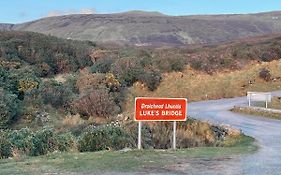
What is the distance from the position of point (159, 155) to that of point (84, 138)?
9.74 ft

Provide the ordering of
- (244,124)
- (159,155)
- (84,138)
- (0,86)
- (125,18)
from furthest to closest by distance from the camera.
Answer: (125,18) → (0,86) → (244,124) → (84,138) → (159,155)

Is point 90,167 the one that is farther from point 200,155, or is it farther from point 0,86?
point 0,86

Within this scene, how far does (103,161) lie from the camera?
36.4 feet

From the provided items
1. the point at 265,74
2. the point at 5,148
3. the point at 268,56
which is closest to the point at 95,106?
the point at 5,148

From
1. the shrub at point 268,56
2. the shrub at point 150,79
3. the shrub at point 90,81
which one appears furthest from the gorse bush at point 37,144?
the shrub at point 268,56

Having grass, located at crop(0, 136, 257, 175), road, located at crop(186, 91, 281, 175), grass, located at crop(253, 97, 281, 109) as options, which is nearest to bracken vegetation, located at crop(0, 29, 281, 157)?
road, located at crop(186, 91, 281, 175)

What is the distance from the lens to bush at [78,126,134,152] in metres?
14.2

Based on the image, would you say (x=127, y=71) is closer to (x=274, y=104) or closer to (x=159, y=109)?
(x=274, y=104)

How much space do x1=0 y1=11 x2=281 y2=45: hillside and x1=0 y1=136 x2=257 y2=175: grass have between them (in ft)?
402

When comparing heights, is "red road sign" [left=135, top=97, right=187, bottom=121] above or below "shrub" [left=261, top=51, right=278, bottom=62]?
below

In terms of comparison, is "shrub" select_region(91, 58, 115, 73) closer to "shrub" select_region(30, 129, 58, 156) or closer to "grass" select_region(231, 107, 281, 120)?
"grass" select_region(231, 107, 281, 120)

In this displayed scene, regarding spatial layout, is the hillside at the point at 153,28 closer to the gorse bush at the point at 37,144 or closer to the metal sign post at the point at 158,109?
the gorse bush at the point at 37,144

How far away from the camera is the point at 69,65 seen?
1753 inches

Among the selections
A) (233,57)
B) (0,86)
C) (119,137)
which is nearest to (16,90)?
(0,86)
